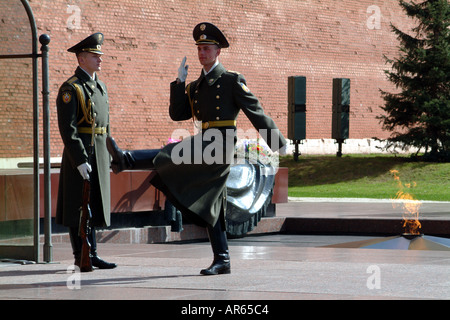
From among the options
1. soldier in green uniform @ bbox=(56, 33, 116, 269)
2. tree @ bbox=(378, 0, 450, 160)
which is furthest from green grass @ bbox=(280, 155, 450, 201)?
soldier in green uniform @ bbox=(56, 33, 116, 269)

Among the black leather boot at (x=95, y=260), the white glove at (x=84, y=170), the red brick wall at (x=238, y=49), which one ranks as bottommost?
the black leather boot at (x=95, y=260)

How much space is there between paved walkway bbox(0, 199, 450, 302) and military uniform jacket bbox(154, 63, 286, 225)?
54cm

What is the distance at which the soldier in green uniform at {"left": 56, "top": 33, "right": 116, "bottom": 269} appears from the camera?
678 centimetres

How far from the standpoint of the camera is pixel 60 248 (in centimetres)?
902

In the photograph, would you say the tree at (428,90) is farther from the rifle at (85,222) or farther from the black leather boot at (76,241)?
the rifle at (85,222)

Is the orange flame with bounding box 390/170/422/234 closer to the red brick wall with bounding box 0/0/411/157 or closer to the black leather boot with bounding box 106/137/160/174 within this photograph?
the black leather boot with bounding box 106/137/160/174

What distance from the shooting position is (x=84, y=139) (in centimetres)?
688

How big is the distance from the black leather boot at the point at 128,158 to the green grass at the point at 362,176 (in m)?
14.9

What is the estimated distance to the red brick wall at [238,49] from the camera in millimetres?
24453

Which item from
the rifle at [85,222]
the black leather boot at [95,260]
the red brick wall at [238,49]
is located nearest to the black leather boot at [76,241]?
the black leather boot at [95,260]

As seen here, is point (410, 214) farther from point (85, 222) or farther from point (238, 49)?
point (238, 49)

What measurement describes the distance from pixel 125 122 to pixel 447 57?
372 inches
